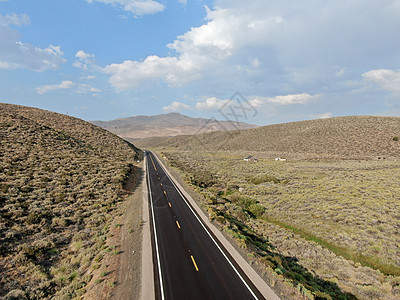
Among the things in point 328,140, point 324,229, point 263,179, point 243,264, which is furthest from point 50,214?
point 328,140

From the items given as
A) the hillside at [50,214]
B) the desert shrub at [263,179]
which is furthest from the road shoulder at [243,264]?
the desert shrub at [263,179]

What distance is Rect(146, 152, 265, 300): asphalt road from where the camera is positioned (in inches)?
412

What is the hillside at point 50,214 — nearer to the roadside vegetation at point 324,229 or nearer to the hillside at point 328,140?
the roadside vegetation at point 324,229

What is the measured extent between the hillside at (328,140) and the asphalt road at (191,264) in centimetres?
6594

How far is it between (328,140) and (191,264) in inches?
3662

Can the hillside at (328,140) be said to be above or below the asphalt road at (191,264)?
above

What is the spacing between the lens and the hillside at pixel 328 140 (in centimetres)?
6800

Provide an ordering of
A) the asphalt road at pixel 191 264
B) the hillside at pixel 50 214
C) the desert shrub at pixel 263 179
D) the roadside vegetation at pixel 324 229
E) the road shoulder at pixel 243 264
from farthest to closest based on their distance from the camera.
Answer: the desert shrub at pixel 263 179 → the roadside vegetation at pixel 324 229 → the hillside at pixel 50 214 → the road shoulder at pixel 243 264 → the asphalt road at pixel 191 264

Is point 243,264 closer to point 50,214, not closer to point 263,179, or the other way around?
point 50,214

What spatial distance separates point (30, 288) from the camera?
10.7 metres

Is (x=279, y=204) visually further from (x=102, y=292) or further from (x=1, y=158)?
(x=1, y=158)

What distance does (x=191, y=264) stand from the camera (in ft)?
42.1

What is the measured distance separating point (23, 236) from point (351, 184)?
4305cm

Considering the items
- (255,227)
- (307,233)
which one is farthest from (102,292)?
(307,233)
